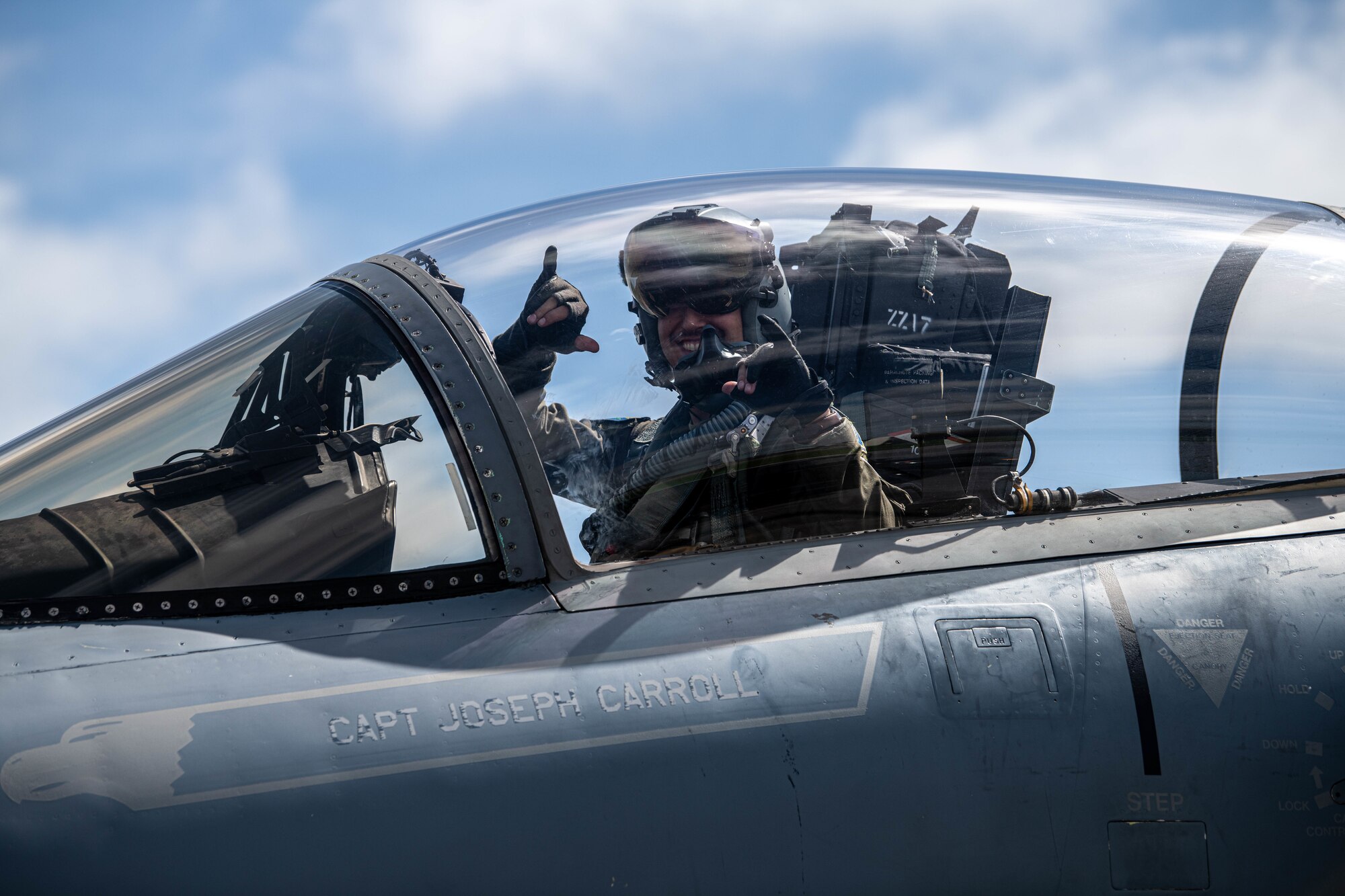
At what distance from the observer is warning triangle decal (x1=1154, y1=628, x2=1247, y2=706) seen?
7.14ft

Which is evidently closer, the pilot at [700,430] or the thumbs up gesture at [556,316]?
the pilot at [700,430]

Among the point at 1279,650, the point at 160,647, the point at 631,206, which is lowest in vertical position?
the point at 1279,650

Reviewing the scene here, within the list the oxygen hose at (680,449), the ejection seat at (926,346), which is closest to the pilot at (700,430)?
the oxygen hose at (680,449)

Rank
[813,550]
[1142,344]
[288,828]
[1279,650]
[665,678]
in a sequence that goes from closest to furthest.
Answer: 1. [288,828]
2. [665,678]
3. [1279,650]
4. [813,550]
5. [1142,344]

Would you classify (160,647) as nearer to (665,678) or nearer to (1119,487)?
(665,678)

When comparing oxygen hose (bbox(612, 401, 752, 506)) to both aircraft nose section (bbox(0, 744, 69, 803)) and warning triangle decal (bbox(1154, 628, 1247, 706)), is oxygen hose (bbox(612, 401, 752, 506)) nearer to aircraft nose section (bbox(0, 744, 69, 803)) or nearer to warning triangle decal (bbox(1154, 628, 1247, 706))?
warning triangle decal (bbox(1154, 628, 1247, 706))

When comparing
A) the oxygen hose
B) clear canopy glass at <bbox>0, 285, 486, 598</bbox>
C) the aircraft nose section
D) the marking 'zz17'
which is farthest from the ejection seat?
the aircraft nose section

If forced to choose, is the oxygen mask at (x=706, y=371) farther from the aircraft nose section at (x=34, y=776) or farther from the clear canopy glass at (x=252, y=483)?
the aircraft nose section at (x=34, y=776)

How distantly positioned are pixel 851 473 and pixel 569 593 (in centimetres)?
85

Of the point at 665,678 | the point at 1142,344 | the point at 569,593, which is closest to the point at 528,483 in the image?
the point at 569,593

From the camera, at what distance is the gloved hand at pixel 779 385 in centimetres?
267

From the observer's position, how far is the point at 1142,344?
9.80ft

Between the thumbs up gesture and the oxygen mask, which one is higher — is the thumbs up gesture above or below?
above

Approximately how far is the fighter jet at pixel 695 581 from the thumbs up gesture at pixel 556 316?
13 millimetres
